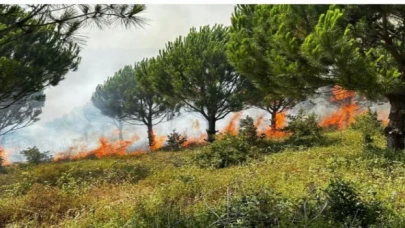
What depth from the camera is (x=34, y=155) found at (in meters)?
6.30

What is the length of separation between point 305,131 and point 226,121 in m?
2.05

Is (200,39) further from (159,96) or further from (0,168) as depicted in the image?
(0,168)

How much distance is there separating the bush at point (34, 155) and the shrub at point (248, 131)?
10.7ft

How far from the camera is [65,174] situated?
4.82 m

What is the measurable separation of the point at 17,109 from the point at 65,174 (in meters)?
2.75

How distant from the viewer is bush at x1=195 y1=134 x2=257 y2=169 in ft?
17.9

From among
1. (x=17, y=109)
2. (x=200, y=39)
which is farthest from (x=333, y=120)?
(x=17, y=109)

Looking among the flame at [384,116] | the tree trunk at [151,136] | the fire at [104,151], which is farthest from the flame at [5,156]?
the flame at [384,116]

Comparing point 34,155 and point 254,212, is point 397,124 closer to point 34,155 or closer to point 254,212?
point 254,212

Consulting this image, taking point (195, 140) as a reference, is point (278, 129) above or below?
above

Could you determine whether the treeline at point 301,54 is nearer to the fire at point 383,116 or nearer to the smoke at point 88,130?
the smoke at point 88,130

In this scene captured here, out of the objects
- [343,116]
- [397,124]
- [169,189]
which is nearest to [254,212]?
[169,189]

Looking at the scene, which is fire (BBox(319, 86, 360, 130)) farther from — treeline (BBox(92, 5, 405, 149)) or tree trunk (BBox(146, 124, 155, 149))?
tree trunk (BBox(146, 124, 155, 149))

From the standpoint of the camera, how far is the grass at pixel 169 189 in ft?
8.68
